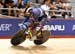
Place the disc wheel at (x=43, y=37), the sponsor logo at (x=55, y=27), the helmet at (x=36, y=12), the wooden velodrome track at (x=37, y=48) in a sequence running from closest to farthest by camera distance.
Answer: the wooden velodrome track at (x=37, y=48) → the helmet at (x=36, y=12) → the disc wheel at (x=43, y=37) → the sponsor logo at (x=55, y=27)

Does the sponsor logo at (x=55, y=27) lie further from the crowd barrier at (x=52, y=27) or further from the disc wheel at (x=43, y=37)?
the disc wheel at (x=43, y=37)

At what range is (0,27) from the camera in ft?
31.5

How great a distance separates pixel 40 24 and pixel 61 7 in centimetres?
388

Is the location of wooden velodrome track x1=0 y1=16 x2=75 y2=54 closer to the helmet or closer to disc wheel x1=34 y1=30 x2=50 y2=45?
disc wheel x1=34 y1=30 x2=50 y2=45

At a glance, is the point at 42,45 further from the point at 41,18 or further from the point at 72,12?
the point at 72,12

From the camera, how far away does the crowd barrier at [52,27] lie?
31.8 ft

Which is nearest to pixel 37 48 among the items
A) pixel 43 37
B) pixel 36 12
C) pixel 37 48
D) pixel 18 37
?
pixel 37 48

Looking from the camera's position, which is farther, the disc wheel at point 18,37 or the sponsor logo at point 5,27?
the sponsor logo at point 5,27

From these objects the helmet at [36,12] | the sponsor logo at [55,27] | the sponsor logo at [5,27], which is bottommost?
the sponsor logo at [55,27]

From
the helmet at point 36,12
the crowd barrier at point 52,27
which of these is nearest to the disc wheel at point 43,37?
the helmet at point 36,12

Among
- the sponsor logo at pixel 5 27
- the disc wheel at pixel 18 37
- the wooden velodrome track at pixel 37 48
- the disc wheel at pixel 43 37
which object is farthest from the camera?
the sponsor logo at pixel 5 27

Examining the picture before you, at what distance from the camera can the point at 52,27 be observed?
403 inches

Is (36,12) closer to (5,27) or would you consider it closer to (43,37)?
(43,37)

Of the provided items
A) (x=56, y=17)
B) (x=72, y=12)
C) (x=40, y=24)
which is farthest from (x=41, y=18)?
(x=72, y=12)
